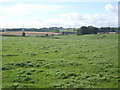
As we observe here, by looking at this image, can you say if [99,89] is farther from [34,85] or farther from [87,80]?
[34,85]

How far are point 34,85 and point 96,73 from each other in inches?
245

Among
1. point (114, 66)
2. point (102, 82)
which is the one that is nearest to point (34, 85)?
point (102, 82)

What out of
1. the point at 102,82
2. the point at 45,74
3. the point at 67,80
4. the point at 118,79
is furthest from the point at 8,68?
the point at 118,79

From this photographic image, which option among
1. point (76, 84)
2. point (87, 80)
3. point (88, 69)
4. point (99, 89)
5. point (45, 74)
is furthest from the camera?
point (88, 69)

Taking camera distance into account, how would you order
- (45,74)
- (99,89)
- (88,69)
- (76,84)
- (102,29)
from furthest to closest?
(102,29) → (88,69) → (45,74) → (76,84) → (99,89)

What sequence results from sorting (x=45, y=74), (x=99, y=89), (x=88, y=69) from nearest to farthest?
(x=99, y=89) → (x=45, y=74) → (x=88, y=69)

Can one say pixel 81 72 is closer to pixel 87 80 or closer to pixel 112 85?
pixel 87 80

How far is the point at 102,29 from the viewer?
558 feet

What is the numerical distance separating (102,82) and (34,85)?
5.42 metres

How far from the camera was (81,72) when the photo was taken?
A: 51.8 feet

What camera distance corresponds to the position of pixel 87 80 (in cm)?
1338

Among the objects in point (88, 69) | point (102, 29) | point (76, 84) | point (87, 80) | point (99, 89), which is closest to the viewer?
point (99, 89)

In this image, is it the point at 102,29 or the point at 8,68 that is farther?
the point at 102,29

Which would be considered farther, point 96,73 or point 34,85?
point 96,73
